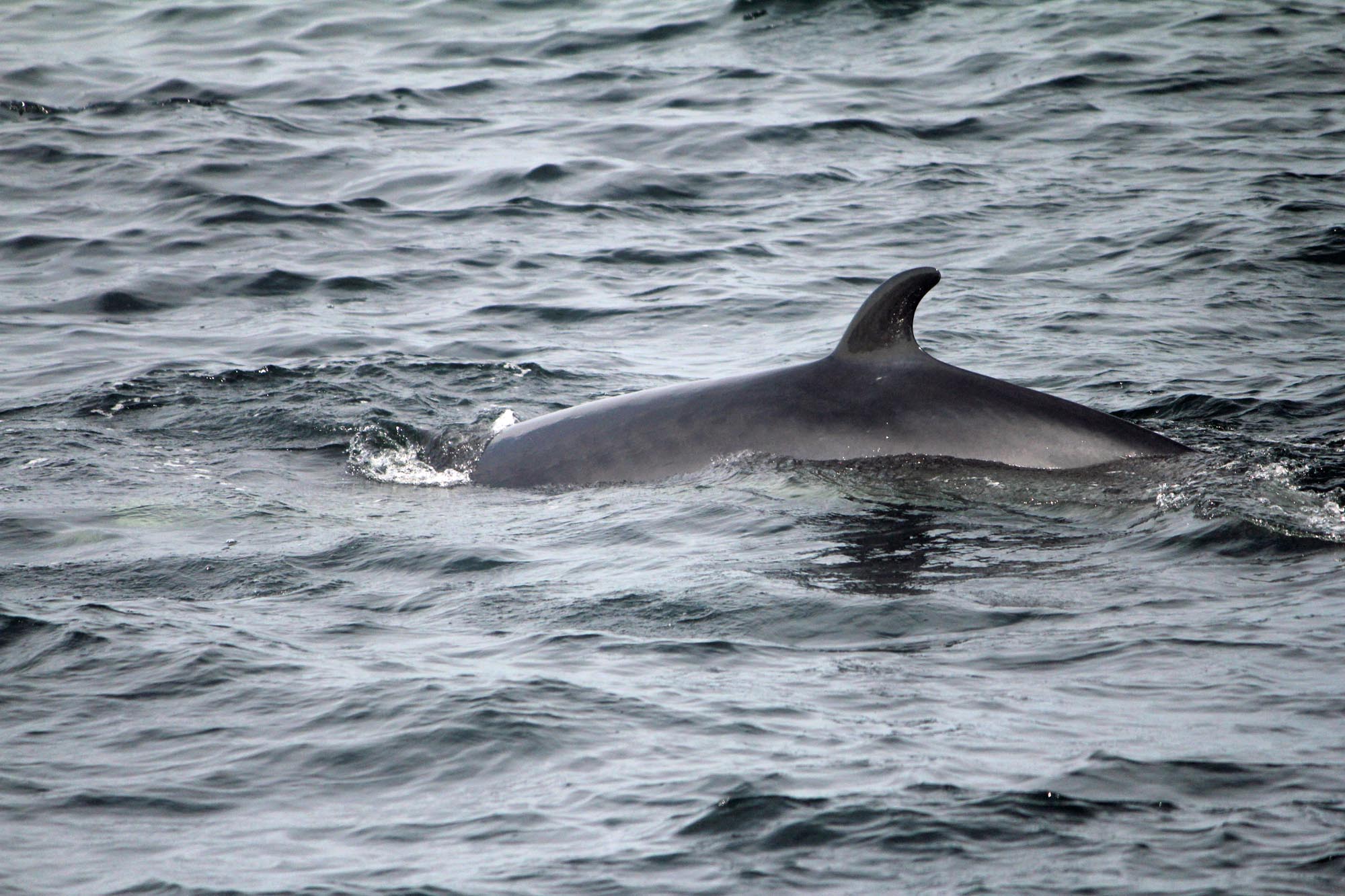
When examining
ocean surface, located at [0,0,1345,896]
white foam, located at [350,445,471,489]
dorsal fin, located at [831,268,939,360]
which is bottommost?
white foam, located at [350,445,471,489]

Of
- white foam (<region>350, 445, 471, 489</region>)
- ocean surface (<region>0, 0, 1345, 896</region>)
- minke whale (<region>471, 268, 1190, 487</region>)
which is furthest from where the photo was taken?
white foam (<region>350, 445, 471, 489</region>)

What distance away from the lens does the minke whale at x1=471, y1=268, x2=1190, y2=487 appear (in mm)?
8469

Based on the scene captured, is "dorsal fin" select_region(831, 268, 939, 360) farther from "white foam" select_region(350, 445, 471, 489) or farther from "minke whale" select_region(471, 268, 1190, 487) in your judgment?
"white foam" select_region(350, 445, 471, 489)

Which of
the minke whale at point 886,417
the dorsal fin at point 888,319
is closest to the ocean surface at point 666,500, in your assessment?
the minke whale at point 886,417

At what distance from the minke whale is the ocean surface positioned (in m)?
0.16

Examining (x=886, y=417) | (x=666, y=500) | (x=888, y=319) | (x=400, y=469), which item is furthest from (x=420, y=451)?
(x=888, y=319)

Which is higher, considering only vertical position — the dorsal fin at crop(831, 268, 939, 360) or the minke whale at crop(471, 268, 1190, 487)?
the dorsal fin at crop(831, 268, 939, 360)

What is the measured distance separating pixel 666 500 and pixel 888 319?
159 cm

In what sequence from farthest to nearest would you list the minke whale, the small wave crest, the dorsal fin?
1. the small wave crest
2. the minke whale
3. the dorsal fin

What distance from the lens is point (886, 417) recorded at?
28.2 feet

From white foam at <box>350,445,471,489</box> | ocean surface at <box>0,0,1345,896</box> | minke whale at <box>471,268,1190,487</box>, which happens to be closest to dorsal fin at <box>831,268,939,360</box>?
minke whale at <box>471,268,1190,487</box>

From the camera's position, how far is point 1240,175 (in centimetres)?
1706

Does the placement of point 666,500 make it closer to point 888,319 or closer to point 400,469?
point 888,319

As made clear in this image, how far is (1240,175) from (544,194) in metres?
7.58
